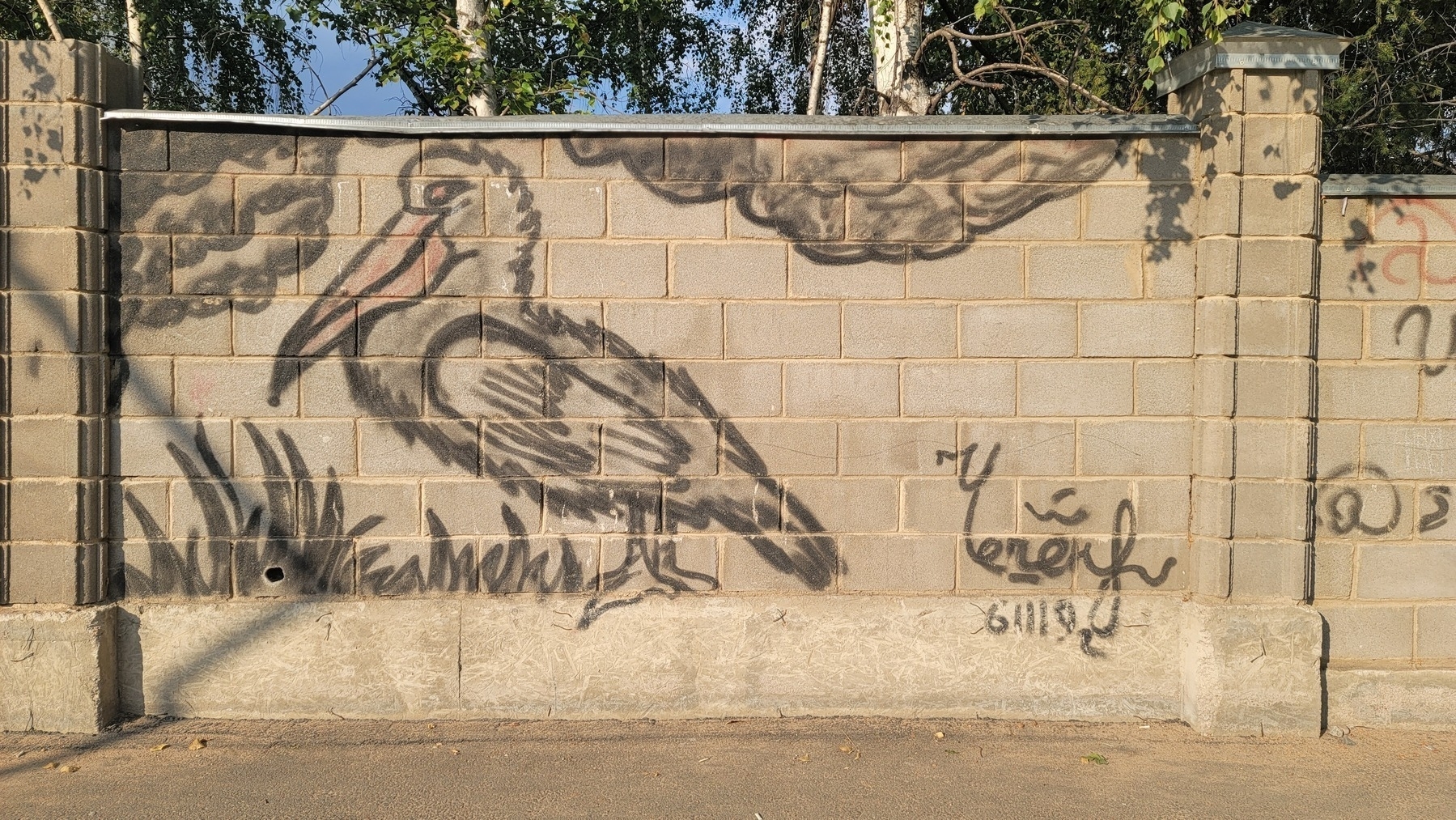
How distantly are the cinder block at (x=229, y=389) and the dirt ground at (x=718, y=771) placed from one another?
1313 millimetres

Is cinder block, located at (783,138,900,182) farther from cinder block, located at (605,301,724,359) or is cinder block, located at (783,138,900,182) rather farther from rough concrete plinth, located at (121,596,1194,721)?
rough concrete plinth, located at (121,596,1194,721)

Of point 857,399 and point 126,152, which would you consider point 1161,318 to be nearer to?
point 857,399


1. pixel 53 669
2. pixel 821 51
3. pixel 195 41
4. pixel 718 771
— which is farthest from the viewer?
pixel 195 41

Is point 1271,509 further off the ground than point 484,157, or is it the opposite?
point 484,157

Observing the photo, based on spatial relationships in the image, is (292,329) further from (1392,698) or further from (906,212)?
(1392,698)

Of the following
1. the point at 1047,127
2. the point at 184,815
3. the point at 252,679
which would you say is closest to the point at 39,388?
the point at 252,679

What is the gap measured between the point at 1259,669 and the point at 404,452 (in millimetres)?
3660

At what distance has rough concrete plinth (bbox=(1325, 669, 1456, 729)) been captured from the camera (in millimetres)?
4352

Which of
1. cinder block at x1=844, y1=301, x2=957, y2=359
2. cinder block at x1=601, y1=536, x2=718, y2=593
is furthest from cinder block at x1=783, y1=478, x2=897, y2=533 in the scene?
cinder block at x1=844, y1=301, x2=957, y2=359

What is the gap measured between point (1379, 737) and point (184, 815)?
4651mm

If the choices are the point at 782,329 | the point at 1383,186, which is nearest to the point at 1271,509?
the point at 1383,186

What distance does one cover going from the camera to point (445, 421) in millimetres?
4320

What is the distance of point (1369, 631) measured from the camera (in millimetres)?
4406

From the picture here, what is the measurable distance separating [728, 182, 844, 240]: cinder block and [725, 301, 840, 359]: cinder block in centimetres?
30
